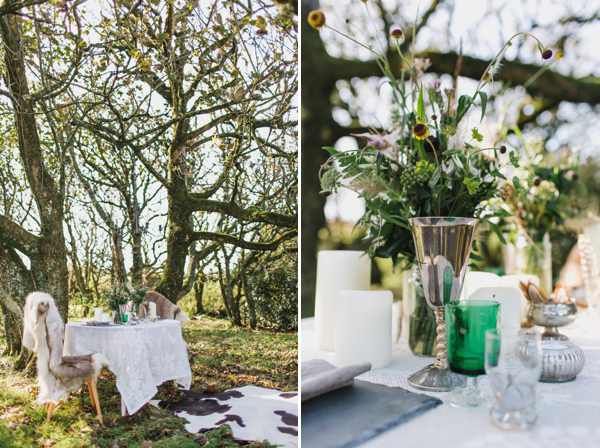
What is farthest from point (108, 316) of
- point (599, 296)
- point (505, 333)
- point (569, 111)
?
point (569, 111)

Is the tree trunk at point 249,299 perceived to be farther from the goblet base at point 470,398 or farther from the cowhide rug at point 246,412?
the goblet base at point 470,398

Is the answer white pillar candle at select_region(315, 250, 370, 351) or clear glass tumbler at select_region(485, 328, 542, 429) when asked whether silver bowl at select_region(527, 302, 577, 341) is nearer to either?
white pillar candle at select_region(315, 250, 370, 351)

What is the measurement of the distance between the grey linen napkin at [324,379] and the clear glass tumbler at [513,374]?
234 millimetres

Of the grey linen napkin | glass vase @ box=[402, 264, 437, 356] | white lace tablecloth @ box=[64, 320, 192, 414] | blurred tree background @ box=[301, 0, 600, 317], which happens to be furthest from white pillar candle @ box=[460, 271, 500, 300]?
blurred tree background @ box=[301, 0, 600, 317]

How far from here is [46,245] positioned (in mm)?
1809

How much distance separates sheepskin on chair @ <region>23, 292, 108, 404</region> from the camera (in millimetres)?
1630

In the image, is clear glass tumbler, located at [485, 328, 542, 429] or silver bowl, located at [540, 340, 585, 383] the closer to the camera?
clear glass tumbler, located at [485, 328, 542, 429]

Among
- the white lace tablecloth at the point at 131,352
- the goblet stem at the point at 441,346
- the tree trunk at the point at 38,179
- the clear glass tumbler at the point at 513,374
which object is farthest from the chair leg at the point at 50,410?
the clear glass tumbler at the point at 513,374

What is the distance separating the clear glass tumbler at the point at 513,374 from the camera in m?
0.66

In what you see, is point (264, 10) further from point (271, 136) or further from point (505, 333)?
point (505, 333)

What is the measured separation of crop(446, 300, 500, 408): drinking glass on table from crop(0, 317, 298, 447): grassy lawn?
3.75ft

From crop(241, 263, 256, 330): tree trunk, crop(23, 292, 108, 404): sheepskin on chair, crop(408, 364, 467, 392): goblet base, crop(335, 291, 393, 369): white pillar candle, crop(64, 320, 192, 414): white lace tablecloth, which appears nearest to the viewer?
crop(408, 364, 467, 392): goblet base

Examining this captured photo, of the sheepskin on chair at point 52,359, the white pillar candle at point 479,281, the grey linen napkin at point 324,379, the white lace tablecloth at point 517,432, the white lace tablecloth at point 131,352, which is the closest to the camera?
the white lace tablecloth at point 517,432

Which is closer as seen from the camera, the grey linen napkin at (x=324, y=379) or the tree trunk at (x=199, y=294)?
the grey linen napkin at (x=324, y=379)
